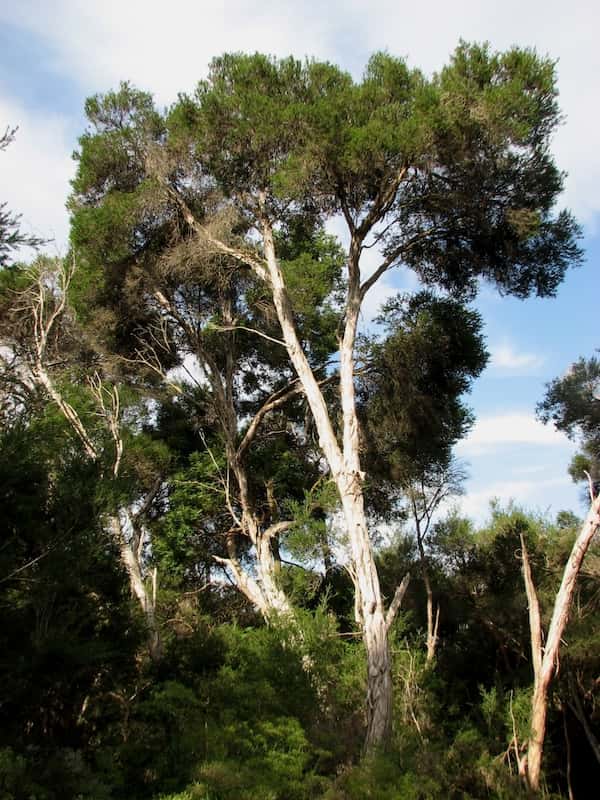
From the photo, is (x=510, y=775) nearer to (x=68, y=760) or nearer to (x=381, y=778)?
(x=381, y=778)

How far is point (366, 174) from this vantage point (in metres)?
10.5

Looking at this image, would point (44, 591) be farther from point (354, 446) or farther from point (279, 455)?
point (279, 455)

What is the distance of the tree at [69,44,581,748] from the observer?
10000 millimetres

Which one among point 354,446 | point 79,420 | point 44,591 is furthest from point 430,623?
point 44,591

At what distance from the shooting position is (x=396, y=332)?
12594 millimetres

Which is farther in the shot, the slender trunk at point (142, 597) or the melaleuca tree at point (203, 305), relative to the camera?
the melaleuca tree at point (203, 305)

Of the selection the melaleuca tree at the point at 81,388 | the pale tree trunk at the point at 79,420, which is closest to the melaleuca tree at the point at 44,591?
the pale tree trunk at the point at 79,420

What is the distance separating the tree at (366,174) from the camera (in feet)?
32.8

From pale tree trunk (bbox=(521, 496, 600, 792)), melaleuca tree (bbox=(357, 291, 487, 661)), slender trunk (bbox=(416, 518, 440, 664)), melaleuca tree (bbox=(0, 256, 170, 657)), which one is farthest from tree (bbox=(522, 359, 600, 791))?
slender trunk (bbox=(416, 518, 440, 664))

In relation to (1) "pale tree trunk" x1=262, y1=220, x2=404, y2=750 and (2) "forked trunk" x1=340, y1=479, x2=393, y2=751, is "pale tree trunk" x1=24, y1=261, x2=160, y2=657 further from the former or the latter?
(2) "forked trunk" x1=340, y1=479, x2=393, y2=751

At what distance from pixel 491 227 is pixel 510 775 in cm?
779

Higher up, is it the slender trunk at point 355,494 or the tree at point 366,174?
the tree at point 366,174

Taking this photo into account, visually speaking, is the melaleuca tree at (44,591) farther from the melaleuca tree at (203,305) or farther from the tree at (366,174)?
the melaleuca tree at (203,305)

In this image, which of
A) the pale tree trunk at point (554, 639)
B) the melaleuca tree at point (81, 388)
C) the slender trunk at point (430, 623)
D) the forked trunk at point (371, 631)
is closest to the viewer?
the forked trunk at point (371, 631)
